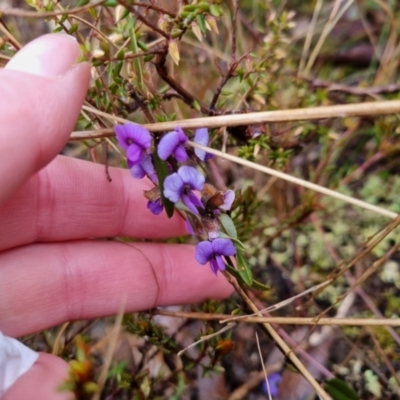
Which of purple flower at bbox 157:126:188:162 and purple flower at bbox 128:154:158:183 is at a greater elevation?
purple flower at bbox 157:126:188:162

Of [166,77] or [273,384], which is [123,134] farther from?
[273,384]

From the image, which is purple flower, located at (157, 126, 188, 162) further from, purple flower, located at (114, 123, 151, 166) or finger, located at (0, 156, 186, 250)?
finger, located at (0, 156, 186, 250)

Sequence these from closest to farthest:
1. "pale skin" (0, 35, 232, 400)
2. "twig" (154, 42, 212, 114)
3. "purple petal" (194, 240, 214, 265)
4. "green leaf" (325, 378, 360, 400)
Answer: "purple petal" (194, 240, 214, 265)
"twig" (154, 42, 212, 114)
"green leaf" (325, 378, 360, 400)
"pale skin" (0, 35, 232, 400)

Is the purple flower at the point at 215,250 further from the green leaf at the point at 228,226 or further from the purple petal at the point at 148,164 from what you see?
the purple petal at the point at 148,164

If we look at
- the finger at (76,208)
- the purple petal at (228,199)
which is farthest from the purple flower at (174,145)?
the finger at (76,208)

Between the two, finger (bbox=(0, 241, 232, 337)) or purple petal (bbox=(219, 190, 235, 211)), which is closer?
purple petal (bbox=(219, 190, 235, 211))

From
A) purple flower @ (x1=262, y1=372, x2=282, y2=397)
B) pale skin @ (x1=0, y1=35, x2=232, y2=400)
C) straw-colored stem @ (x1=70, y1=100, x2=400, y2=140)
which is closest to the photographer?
straw-colored stem @ (x1=70, y1=100, x2=400, y2=140)

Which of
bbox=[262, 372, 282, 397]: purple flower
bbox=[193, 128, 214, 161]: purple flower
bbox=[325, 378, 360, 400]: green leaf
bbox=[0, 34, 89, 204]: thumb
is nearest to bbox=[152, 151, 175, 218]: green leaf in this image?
bbox=[193, 128, 214, 161]: purple flower

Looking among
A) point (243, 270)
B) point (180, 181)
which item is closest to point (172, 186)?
point (180, 181)
